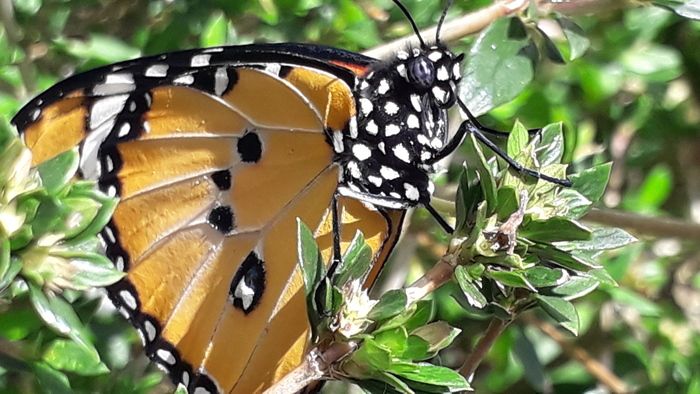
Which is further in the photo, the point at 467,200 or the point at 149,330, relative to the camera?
the point at 149,330

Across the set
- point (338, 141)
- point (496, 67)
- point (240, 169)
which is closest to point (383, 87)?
point (338, 141)

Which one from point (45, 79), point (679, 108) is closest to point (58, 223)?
point (45, 79)

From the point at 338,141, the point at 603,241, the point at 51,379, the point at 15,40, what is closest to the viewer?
the point at 603,241

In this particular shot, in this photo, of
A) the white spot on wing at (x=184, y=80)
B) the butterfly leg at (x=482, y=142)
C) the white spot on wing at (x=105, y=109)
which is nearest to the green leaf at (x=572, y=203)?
the butterfly leg at (x=482, y=142)

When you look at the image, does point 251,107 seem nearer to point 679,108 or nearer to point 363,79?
point 363,79

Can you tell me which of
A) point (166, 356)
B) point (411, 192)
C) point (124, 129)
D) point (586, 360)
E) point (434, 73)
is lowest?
point (586, 360)

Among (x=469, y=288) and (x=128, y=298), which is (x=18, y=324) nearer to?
(x=128, y=298)

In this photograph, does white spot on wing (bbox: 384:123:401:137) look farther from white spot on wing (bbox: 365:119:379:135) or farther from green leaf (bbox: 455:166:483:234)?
green leaf (bbox: 455:166:483:234)
